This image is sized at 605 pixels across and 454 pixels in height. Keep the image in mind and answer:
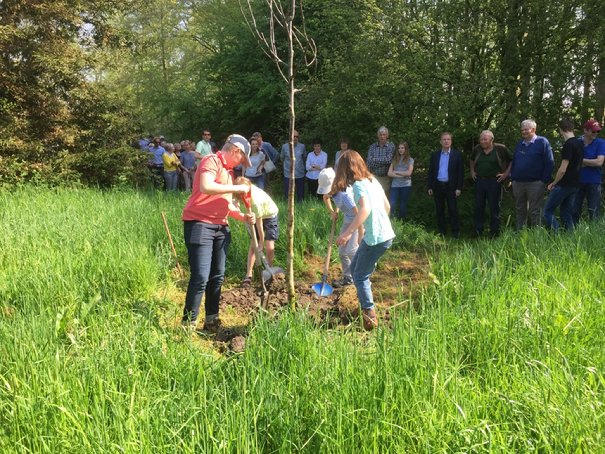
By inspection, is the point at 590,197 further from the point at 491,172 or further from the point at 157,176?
the point at 157,176

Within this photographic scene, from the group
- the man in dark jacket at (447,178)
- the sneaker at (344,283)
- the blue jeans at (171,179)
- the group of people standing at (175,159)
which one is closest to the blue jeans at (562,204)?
the man in dark jacket at (447,178)

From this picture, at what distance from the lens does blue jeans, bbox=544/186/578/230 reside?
648 cm

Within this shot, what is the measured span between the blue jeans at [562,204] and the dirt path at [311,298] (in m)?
1.94

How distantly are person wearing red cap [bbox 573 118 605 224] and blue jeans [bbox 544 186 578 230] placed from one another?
0.22 metres

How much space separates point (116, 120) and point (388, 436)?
1189cm

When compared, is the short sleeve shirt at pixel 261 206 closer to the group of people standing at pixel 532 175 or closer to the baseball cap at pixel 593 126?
the group of people standing at pixel 532 175

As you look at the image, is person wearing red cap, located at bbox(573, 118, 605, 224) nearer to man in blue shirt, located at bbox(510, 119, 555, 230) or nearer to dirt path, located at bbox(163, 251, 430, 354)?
man in blue shirt, located at bbox(510, 119, 555, 230)

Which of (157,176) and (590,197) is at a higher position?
(590,197)

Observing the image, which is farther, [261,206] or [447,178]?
[447,178]

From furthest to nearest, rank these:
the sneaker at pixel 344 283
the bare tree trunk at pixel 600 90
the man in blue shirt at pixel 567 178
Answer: the bare tree trunk at pixel 600 90
the man in blue shirt at pixel 567 178
the sneaker at pixel 344 283

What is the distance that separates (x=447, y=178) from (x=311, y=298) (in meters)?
4.16

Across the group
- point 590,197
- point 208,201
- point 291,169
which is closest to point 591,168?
point 590,197

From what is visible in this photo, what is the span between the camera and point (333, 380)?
2180 millimetres

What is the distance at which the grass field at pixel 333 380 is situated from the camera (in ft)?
6.17
